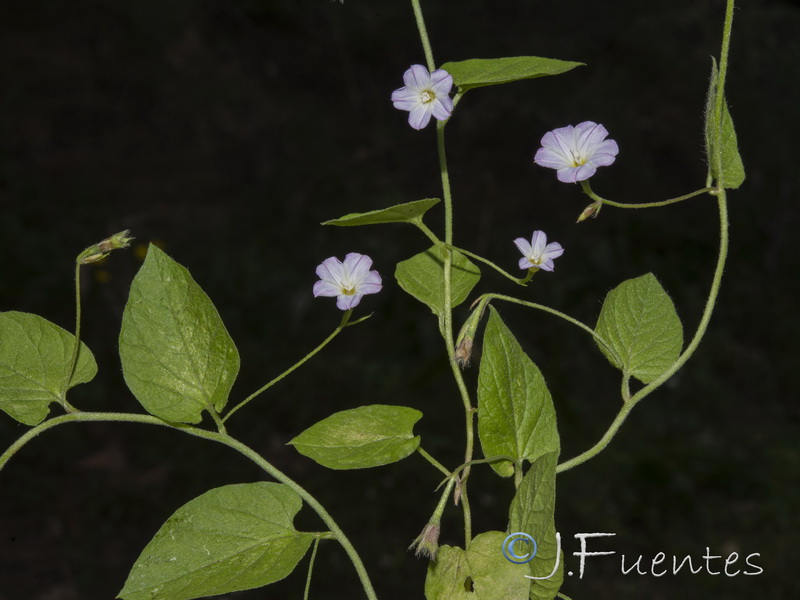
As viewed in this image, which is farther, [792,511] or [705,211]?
[705,211]

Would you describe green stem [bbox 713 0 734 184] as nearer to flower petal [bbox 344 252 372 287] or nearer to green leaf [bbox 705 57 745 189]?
green leaf [bbox 705 57 745 189]

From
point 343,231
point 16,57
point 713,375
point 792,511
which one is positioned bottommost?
point 792,511

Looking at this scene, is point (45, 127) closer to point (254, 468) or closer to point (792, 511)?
point (254, 468)

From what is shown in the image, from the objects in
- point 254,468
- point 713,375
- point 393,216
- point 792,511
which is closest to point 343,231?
point 254,468

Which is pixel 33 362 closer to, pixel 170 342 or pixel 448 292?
pixel 170 342

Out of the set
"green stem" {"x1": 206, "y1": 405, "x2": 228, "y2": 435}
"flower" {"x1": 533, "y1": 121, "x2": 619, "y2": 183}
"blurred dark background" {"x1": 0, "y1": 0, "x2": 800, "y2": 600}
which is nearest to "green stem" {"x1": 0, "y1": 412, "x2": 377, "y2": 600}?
"green stem" {"x1": 206, "y1": 405, "x2": 228, "y2": 435}

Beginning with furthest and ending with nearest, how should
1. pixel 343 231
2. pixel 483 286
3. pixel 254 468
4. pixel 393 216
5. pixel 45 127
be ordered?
1. pixel 45 127
2. pixel 343 231
3. pixel 483 286
4. pixel 254 468
5. pixel 393 216

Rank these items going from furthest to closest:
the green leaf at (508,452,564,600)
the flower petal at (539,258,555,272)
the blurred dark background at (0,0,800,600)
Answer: the blurred dark background at (0,0,800,600) → the flower petal at (539,258,555,272) → the green leaf at (508,452,564,600)
